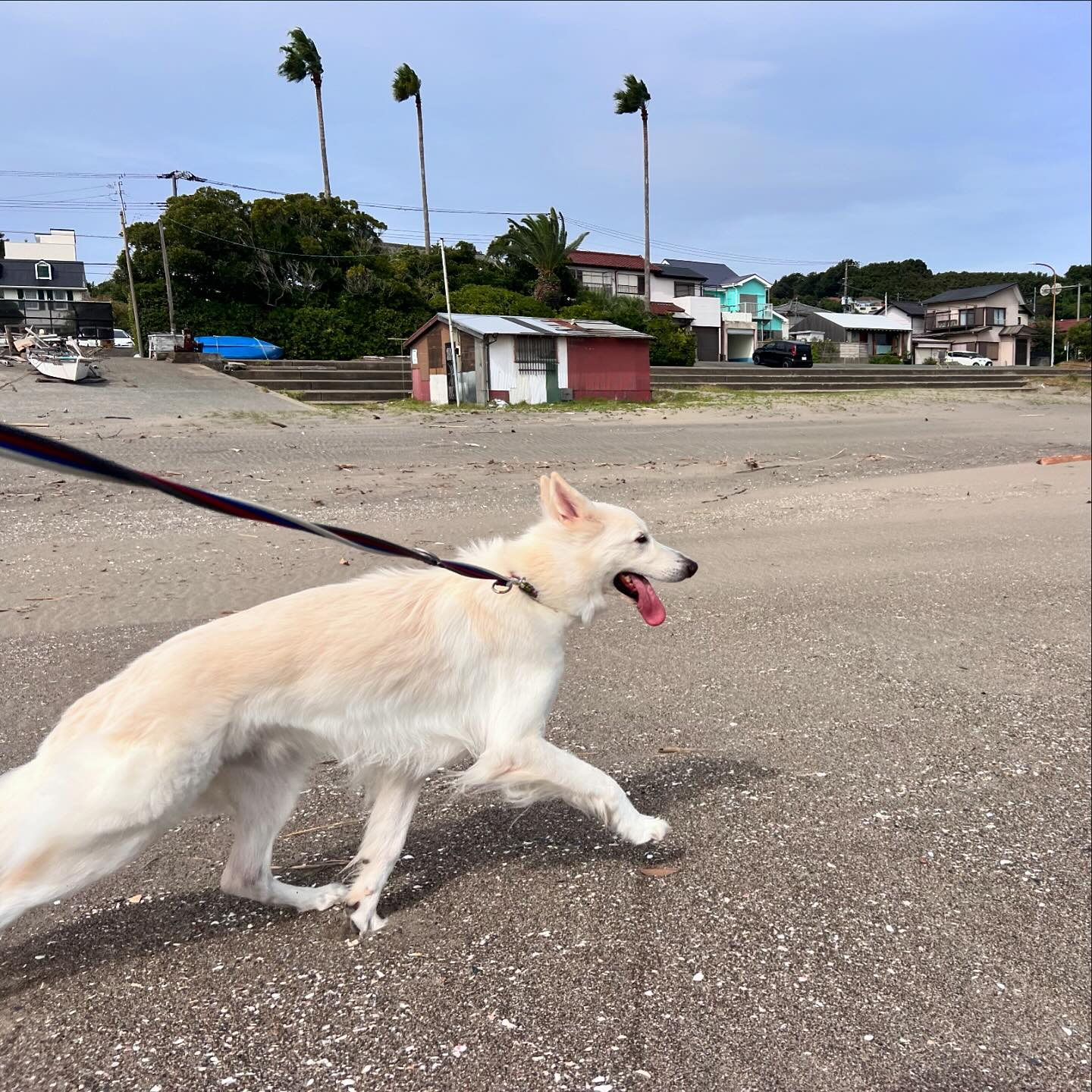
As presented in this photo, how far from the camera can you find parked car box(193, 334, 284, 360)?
116 feet

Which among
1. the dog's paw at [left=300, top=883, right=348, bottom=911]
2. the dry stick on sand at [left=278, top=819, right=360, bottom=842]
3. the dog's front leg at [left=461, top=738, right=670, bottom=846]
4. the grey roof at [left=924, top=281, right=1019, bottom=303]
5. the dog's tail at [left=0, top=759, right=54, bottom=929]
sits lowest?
the dry stick on sand at [left=278, top=819, right=360, bottom=842]

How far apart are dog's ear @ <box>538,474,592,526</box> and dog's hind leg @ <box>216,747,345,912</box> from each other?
43.8 inches

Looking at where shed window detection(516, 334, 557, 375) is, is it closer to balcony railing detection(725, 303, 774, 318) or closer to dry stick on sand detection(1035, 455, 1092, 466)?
dry stick on sand detection(1035, 455, 1092, 466)

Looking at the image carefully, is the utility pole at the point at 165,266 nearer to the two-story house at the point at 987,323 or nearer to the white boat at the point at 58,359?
the white boat at the point at 58,359

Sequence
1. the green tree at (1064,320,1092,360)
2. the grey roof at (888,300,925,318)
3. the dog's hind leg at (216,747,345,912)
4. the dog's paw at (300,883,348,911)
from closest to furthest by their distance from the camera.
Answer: the dog's hind leg at (216,747,345,912) < the dog's paw at (300,883,348,911) < the green tree at (1064,320,1092,360) < the grey roof at (888,300,925,318)

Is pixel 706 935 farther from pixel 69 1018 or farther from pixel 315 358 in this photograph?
pixel 315 358

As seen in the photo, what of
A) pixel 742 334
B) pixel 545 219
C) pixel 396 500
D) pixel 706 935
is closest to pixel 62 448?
pixel 706 935

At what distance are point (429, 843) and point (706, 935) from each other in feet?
3.70

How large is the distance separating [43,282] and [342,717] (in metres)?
2.81

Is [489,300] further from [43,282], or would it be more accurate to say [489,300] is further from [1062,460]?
[43,282]

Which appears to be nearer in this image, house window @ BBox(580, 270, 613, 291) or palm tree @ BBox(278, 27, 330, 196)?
palm tree @ BBox(278, 27, 330, 196)

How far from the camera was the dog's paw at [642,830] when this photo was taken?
111 inches

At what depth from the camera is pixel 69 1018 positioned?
2.25 m

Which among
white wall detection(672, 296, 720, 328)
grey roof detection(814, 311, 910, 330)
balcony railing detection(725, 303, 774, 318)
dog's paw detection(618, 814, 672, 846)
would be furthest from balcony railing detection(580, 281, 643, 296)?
grey roof detection(814, 311, 910, 330)
